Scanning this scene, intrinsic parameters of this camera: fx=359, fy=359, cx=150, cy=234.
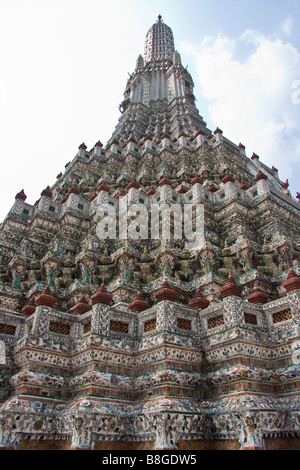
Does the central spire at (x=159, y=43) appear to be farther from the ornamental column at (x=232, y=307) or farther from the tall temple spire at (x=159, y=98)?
the ornamental column at (x=232, y=307)

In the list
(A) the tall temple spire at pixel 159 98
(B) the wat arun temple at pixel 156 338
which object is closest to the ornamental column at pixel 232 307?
(B) the wat arun temple at pixel 156 338

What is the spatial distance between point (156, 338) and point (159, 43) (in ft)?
168

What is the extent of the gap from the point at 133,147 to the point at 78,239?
44.6 ft

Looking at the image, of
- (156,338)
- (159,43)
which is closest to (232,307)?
(156,338)

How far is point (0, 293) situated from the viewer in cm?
1249

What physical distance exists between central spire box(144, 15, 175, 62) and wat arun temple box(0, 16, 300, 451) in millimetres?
38369

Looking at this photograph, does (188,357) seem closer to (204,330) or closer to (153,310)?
(204,330)

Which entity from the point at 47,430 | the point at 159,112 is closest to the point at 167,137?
the point at 159,112

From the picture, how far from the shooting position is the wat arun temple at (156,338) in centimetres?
739

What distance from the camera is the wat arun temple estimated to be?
7395mm

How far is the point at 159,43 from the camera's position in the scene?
5044 cm

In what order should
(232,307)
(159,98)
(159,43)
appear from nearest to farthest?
(232,307)
(159,98)
(159,43)

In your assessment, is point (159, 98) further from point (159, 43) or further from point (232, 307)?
point (232, 307)

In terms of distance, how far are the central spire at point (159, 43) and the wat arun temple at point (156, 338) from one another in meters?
38.4
